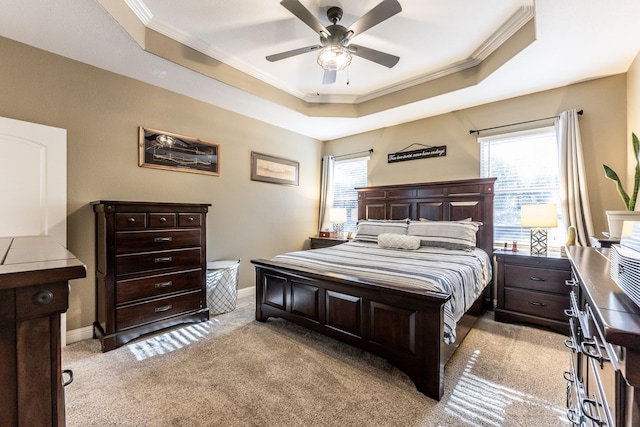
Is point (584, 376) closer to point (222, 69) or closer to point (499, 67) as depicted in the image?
point (499, 67)

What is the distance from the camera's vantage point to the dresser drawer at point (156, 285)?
8.26 ft

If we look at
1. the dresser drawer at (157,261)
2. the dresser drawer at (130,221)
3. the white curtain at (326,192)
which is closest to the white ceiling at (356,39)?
the dresser drawer at (130,221)

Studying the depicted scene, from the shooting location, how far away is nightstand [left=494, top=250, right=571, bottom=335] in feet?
8.94

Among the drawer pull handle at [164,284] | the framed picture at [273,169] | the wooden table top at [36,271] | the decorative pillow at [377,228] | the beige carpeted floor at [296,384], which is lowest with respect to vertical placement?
the beige carpeted floor at [296,384]

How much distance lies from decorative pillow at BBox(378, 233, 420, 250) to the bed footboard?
53.0 inches

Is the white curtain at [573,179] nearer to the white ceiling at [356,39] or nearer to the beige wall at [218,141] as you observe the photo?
the beige wall at [218,141]

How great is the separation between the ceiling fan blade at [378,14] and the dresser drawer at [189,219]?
236 centimetres

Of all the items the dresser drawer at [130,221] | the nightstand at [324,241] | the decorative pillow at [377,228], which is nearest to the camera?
the dresser drawer at [130,221]

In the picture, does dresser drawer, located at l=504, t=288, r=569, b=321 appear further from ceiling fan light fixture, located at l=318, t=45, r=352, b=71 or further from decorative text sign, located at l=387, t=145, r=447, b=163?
ceiling fan light fixture, located at l=318, t=45, r=352, b=71

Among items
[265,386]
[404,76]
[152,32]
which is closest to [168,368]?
[265,386]

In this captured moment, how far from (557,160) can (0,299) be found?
14.4 ft

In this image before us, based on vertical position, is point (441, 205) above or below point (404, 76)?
below

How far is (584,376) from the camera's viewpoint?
1.16 metres

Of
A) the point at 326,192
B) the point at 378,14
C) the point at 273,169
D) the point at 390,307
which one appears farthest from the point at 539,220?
the point at 273,169
